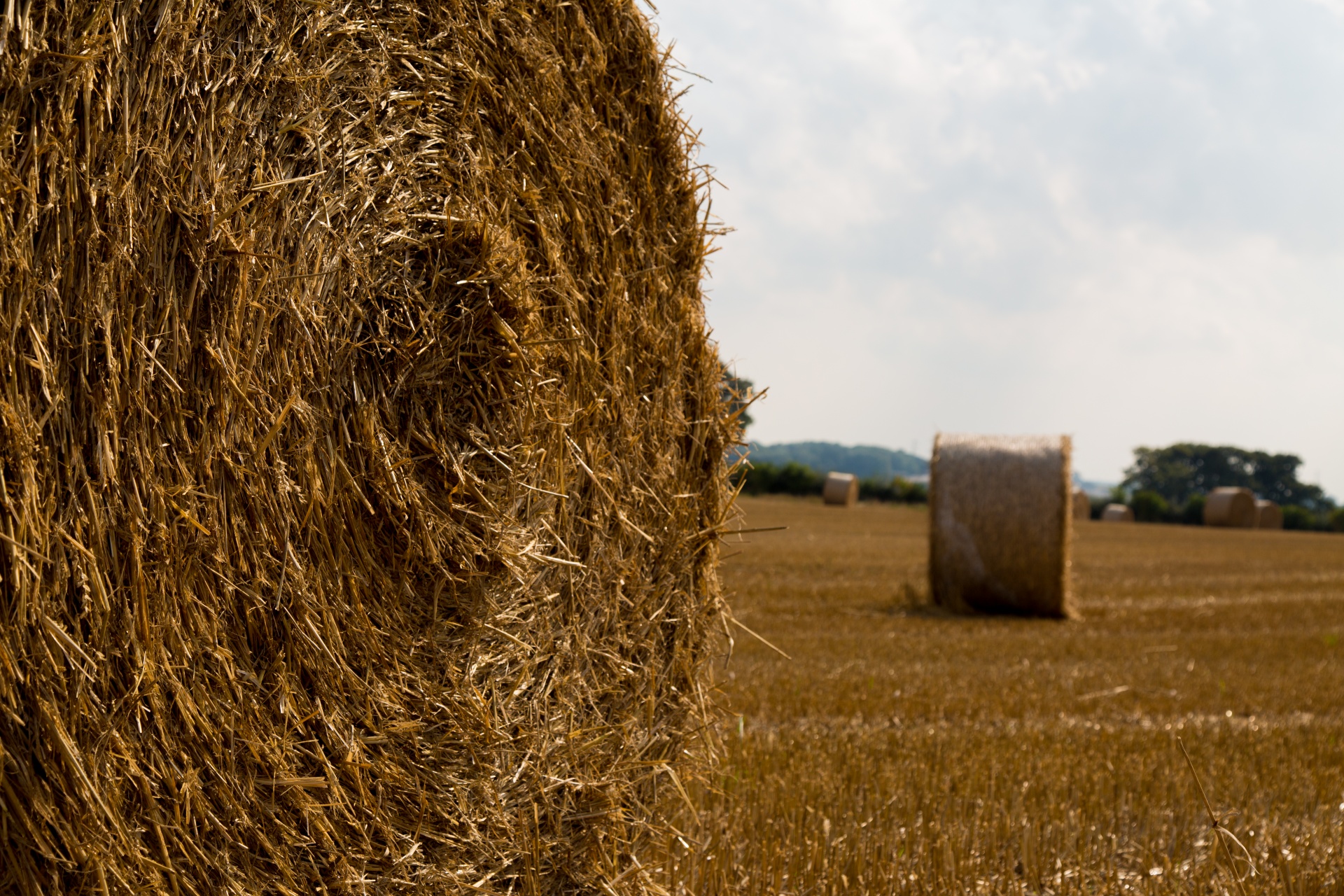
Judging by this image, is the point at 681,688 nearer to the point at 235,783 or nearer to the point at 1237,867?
the point at 235,783

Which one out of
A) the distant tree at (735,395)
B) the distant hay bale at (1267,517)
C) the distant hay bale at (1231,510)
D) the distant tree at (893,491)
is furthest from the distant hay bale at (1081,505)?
the distant tree at (735,395)

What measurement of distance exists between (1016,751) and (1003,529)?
15.8 ft

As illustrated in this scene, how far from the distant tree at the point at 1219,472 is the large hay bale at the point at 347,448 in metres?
76.6

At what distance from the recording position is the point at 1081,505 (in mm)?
28812

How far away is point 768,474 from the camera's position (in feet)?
123

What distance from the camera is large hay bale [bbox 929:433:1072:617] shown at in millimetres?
8742

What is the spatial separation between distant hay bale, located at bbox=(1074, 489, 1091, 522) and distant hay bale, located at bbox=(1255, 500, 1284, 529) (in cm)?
515

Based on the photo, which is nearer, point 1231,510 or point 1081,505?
point 1081,505

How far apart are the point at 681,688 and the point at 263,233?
1.71m

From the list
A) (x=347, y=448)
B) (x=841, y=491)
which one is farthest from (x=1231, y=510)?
(x=347, y=448)

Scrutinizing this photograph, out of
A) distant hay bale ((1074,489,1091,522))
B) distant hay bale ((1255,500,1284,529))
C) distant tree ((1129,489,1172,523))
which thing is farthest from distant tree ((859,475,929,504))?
distant hay bale ((1255,500,1284,529))

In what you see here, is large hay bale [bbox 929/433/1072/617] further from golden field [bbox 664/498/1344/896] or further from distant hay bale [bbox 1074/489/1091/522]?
distant hay bale [bbox 1074/489/1091/522]

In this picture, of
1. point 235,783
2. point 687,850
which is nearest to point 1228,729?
point 687,850

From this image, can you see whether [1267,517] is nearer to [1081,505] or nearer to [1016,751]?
[1081,505]
